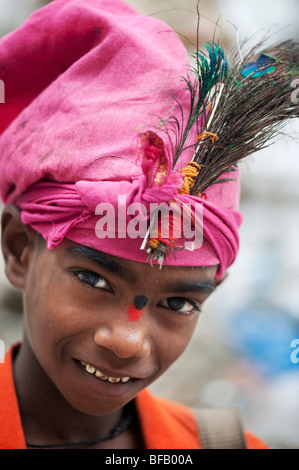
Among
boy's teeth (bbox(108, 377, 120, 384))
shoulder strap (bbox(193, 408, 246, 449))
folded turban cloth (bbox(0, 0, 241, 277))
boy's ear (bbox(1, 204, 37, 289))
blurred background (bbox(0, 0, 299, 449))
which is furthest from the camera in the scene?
blurred background (bbox(0, 0, 299, 449))

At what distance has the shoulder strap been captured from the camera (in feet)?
6.23

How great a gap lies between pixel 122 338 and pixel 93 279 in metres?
0.16

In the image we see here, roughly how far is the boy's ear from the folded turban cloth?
0.05 meters

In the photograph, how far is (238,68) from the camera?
145 cm

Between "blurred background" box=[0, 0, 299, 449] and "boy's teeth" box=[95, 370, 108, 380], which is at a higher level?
"blurred background" box=[0, 0, 299, 449]

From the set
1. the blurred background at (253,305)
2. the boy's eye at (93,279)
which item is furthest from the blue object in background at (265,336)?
the boy's eye at (93,279)

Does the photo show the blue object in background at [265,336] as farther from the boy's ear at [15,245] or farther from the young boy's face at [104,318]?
the boy's ear at [15,245]

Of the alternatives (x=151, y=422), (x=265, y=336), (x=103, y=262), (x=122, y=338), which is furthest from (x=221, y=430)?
(x=265, y=336)

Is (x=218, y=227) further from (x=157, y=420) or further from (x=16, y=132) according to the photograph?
(x=157, y=420)

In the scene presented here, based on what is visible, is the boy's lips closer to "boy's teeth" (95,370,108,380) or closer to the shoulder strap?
"boy's teeth" (95,370,108,380)

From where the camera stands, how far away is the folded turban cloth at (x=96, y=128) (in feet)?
4.46

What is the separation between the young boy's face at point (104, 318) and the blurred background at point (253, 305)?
159 centimetres

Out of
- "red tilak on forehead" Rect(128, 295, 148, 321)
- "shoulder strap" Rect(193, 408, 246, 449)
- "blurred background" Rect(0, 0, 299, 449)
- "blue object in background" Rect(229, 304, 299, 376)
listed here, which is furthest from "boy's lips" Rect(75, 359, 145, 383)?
"blue object in background" Rect(229, 304, 299, 376)

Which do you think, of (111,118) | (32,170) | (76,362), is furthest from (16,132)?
(76,362)
